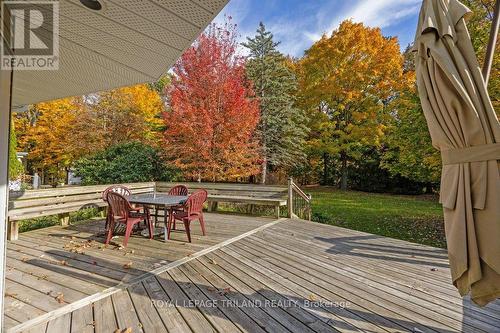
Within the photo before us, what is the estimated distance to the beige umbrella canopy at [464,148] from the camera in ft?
4.02

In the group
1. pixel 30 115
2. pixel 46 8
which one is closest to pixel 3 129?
pixel 46 8

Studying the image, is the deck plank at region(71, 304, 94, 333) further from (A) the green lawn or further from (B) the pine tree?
(B) the pine tree

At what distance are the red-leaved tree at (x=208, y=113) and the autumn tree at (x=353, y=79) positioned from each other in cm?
636

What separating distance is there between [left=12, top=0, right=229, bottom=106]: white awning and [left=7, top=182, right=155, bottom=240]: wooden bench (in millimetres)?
2431

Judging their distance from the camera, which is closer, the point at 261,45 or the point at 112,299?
the point at 112,299

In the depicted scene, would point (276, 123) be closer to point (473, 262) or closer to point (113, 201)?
point (113, 201)

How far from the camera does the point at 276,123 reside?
13266 millimetres

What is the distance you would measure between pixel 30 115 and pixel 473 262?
21.4 meters

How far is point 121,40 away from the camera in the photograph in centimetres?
200

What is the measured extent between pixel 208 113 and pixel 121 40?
22.0 ft

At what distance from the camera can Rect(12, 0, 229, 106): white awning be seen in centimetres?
158

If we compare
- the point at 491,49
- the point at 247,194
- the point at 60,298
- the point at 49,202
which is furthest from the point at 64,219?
the point at 491,49

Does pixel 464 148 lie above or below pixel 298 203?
above

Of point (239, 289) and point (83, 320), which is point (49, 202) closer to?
point (83, 320)
